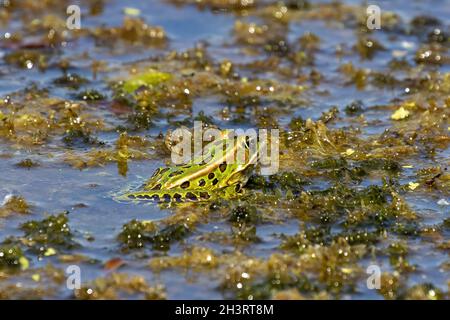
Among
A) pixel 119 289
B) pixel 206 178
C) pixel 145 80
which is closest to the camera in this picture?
pixel 119 289

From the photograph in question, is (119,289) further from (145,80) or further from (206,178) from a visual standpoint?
(145,80)

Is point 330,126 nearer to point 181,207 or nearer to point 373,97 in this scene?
point 373,97

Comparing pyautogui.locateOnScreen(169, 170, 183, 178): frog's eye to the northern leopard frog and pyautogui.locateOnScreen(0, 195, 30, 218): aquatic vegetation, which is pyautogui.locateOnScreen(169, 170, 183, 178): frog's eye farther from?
pyautogui.locateOnScreen(0, 195, 30, 218): aquatic vegetation

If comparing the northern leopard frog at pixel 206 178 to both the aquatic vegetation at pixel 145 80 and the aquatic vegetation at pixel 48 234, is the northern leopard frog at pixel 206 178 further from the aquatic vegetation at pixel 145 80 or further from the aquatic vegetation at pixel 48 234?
the aquatic vegetation at pixel 145 80

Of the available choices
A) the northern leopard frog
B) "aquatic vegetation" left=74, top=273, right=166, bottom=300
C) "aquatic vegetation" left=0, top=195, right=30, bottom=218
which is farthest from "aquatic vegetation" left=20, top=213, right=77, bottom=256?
the northern leopard frog

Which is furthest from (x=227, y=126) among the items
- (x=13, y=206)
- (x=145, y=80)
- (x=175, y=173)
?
(x=13, y=206)

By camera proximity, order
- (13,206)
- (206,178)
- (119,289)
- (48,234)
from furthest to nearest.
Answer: (13,206) < (206,178) < (48,234) < (119,289)
